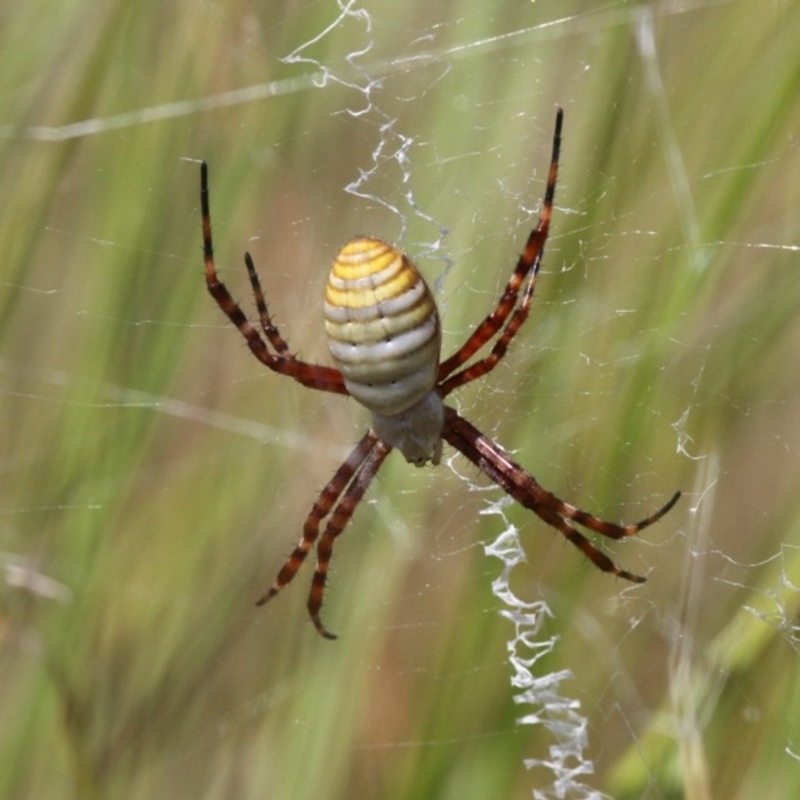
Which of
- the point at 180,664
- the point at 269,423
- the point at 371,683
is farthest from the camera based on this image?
the point at 269,423

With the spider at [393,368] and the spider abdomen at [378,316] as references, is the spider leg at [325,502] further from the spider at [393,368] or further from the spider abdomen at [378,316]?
the spider abdomen at [378,316]

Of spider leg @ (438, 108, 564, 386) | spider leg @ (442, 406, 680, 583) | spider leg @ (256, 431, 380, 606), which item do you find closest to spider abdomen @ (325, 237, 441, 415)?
spider leg @ (438, 108, 564, 386)

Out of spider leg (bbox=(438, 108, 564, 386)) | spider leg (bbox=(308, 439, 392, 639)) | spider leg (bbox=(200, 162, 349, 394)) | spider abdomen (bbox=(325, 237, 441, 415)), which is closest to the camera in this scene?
spider abdomen (bbox=(325, 237, 441, 415))

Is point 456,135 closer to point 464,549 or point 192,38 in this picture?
point 192,38

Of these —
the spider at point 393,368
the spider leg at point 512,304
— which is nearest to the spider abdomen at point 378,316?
the spider at point 393,368

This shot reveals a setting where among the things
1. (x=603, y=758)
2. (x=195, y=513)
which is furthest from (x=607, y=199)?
(x=603, y=758)

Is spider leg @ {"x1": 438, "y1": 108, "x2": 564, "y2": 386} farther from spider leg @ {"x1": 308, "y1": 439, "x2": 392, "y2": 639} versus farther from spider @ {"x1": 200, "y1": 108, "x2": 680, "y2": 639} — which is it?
spider leg @ {"x1": 308, "y1": 439, "x2": 392, "y2": 639}

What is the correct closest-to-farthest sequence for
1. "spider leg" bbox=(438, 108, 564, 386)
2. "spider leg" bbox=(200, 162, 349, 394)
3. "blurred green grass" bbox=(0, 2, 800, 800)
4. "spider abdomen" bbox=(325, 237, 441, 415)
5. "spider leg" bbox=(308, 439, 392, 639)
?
"spider abdomen" bbox=(325, 237, 441, 415), "blurred green grass" bbox=(0, 2, 800, 800), "spider leg" bbox=(438, 108, 564, 386), "spider leg" bbox=(200, 162, 349, 394), "spider leg" bbox=(308, 439, 392, 639)

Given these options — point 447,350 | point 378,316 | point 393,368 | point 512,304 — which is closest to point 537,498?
point 447,350

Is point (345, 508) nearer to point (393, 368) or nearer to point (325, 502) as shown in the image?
point (325, 502)
